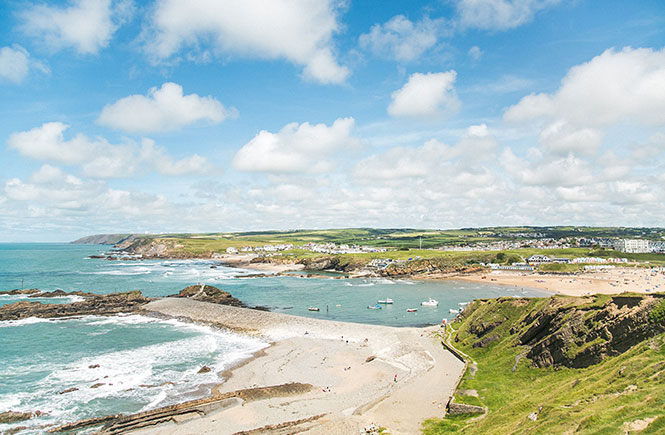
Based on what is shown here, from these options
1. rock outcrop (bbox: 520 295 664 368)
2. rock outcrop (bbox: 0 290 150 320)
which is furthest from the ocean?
rock outcrop (bbox: 520 295 664 368)

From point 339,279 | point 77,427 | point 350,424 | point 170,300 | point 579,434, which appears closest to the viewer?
point 579,434

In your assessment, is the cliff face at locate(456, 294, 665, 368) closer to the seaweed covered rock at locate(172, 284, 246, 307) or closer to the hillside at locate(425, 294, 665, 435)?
the hillside at locate(425, 294, 665, 435)

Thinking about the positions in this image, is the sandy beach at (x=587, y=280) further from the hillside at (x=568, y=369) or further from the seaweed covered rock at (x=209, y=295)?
the seaweed covered rock at (x=209, y=295)

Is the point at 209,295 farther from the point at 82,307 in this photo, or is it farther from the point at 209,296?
the point at 82,307

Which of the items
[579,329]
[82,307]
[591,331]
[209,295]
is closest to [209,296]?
[209,295]

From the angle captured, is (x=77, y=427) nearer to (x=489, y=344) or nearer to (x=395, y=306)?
(x=489, y=344)

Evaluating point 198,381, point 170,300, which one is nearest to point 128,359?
point 198,381

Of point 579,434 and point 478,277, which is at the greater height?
point 579,434
